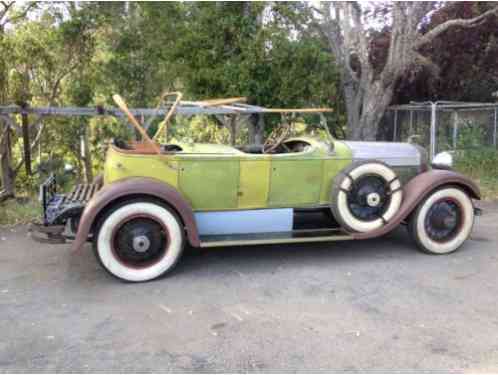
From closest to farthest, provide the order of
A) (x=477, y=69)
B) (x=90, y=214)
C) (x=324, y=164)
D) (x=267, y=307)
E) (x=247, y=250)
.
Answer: (x=267, y=307), (x=90, y=214), (x=324, y=164), (x=247, y=250), (x=477, y=69)

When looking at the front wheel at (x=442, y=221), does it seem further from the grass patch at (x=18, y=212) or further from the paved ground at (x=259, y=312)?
the grass patch at (x=18, y=212)

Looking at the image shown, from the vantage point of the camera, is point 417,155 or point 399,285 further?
point 417,155

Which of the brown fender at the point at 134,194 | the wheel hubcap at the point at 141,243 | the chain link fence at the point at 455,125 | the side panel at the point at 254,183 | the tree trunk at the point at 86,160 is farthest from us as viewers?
the chain link fence at the point at 455,125

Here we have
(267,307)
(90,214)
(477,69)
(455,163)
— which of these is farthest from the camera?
(477,69)

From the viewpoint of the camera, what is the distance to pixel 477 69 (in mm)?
11219

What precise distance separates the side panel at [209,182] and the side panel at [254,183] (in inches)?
2.5

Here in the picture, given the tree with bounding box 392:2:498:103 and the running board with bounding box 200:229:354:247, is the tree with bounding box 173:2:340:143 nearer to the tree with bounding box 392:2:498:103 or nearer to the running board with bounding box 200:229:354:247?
the tree with bounding box 392:2:498:103

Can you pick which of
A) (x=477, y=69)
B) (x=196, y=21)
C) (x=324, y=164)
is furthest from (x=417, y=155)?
(x=477, y=69)

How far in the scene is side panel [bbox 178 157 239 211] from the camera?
432 centimetres

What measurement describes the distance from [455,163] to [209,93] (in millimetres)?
5343

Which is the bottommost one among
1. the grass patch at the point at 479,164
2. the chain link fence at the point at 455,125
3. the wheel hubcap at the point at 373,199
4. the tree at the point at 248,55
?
the wheel hubcap at the point at 373,199

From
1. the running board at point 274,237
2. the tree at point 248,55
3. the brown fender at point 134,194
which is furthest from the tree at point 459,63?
the brown fender at point 134,194

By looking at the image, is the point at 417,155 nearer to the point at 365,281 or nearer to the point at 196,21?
the point at 365,281

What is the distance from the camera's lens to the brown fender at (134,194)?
392 centimetres
